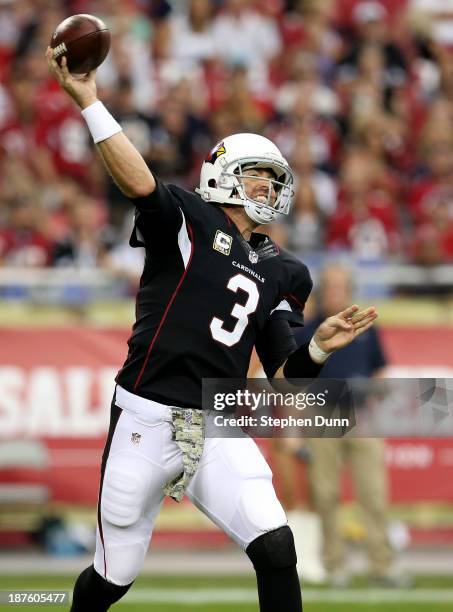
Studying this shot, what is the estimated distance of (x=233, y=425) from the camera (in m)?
4.68

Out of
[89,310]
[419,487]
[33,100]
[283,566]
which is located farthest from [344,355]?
[33,100]

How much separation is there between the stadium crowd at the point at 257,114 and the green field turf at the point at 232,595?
2582 mm

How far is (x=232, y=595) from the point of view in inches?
286

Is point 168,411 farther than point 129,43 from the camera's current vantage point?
No

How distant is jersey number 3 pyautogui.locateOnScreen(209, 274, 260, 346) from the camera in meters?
4.59

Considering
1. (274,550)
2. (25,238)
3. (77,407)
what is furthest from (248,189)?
(25,238)

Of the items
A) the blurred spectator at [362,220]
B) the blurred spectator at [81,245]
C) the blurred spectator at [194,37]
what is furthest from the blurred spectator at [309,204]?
the blurred spectator at [194,37]

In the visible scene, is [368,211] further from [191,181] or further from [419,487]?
[419,487]

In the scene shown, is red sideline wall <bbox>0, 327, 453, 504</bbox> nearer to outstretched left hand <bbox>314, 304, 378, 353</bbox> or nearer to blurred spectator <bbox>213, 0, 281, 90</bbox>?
blurred spectator <bbox>213, 0, 281, 90</bbox>

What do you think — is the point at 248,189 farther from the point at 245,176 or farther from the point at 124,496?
the point at 124,496

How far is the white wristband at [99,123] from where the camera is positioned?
4.25 meters

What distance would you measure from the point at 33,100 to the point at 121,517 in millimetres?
7059

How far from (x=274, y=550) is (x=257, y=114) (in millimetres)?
6946

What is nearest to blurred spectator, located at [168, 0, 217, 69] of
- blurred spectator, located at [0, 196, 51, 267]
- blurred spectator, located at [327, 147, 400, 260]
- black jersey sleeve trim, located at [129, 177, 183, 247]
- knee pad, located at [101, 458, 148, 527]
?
blurred spectator, located at [327, 147, 400, 260]
